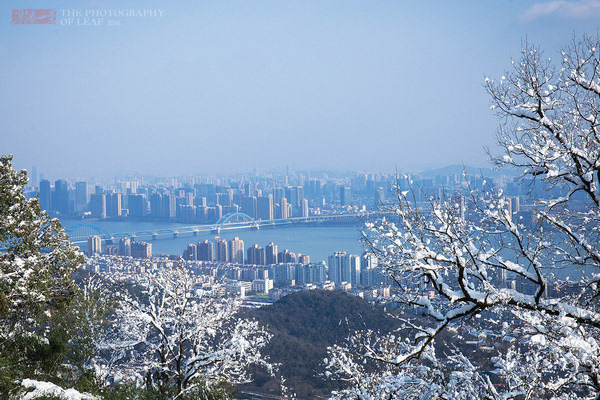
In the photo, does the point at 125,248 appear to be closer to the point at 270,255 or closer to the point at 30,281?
the point at 270,255

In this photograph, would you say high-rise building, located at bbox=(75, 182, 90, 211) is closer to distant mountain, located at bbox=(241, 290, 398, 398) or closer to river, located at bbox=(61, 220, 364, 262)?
river, located at bbox=(61, 220, 364, 262)

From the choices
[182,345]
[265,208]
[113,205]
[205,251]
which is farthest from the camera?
[265,208]

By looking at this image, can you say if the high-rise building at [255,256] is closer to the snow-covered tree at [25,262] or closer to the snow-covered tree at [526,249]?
the snow-covered tree at [25,262]

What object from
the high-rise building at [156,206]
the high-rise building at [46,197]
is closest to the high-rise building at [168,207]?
the high-rise building at [156,206]

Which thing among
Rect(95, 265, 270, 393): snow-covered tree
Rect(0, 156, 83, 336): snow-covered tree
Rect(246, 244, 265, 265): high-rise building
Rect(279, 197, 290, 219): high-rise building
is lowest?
Rect(246, 244, 265, 265): high-rise building

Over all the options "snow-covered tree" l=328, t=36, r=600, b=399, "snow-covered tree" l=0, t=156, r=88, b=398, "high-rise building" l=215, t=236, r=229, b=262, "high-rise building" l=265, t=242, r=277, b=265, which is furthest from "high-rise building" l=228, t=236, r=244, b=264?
"snow-covered tree" l=328, t=36, r=600, b=399

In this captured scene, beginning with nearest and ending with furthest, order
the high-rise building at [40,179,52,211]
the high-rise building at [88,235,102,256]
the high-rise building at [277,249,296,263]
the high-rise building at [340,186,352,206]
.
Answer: the high-rise building at [88,235,102,256], the high-rise building at [277,249,296,263], the high-rise building at [40,179,52,211], the high-rise building at [340,186,352,206]

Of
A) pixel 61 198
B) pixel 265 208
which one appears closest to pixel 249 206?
pixel 265 208
